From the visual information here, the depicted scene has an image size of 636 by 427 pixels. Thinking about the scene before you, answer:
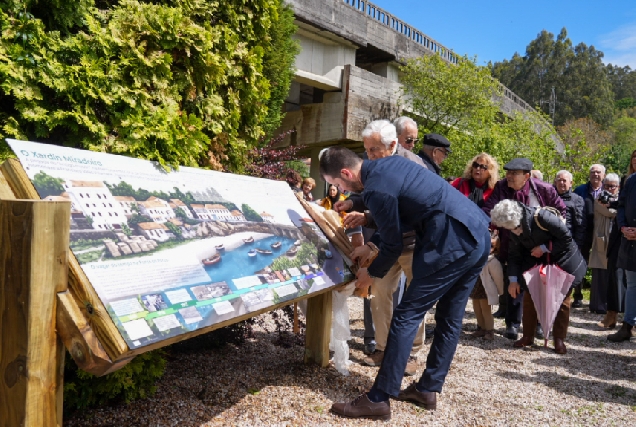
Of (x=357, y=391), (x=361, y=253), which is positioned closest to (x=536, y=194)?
(x=361, y=253)

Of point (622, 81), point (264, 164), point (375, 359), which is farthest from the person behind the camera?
point (622, 81)

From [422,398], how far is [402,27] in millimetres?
18675

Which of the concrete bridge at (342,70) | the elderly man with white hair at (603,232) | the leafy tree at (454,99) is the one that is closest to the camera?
the elderly man with white hair at (603,232)

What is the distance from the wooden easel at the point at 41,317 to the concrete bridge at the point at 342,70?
13843 millimetres

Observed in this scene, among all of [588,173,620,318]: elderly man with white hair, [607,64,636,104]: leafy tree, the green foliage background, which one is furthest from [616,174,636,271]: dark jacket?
[607,64,636,104]: leafy tree

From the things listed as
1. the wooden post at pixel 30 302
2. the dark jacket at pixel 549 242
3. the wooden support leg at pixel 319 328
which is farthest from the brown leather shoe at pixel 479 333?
the wooden post at pixel 30 302

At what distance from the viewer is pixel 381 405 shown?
3.15m

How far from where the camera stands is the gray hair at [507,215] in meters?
4.70

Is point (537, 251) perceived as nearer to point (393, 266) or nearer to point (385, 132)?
point (393, 266)

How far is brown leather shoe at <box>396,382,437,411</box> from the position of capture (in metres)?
3.47

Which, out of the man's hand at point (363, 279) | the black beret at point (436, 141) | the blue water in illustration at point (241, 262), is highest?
the black beret at point (436, 141)

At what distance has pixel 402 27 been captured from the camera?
1967 centimetres

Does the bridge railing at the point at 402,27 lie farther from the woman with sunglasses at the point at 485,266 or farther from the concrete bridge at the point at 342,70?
the woman with sunglasses at the point at 485,266

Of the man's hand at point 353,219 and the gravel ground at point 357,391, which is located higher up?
the man's hand at point 353,219
